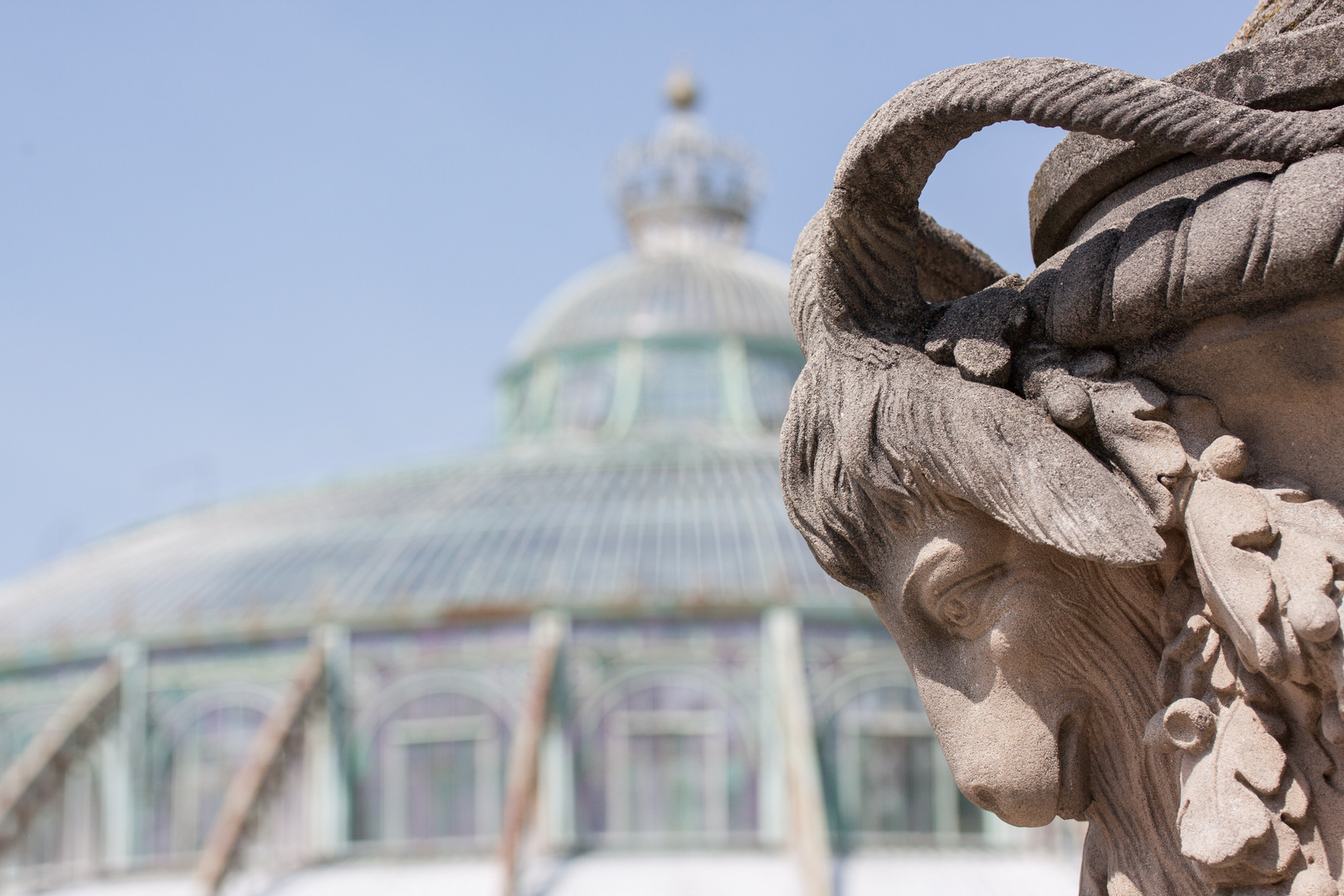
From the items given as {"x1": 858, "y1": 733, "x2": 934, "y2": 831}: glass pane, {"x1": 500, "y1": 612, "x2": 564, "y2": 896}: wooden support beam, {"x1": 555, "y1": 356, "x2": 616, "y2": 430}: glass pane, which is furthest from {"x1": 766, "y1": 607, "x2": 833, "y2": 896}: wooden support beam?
{"x1": 555, "y1": 356, "x2": 616, "y2": 430}: glass pane

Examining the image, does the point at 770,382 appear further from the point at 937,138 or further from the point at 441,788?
the point at 937,138

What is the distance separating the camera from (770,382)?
30578 mm

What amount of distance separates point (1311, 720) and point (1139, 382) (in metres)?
0.56

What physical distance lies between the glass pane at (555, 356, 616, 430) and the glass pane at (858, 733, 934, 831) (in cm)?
1131

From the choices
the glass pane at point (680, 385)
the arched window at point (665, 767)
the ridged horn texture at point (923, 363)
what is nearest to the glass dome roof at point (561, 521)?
the glass pane at point (680, 385)

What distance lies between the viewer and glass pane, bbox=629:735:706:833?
19953 mm

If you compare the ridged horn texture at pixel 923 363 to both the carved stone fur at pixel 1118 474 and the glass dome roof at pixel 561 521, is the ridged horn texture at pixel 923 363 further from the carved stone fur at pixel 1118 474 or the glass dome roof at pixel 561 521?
the glass dome roof at pixel 561 521

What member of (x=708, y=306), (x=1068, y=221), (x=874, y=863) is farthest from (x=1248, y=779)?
(x=708, y=306)

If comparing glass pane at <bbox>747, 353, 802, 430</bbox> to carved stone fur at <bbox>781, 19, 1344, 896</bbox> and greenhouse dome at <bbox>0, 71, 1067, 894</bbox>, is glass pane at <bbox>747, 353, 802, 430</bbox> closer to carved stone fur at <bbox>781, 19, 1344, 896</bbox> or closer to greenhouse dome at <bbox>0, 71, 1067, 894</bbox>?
greenhouse dome at <bbox>0, 71, 1067, 894</bbox>

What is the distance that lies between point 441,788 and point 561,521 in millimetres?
4104

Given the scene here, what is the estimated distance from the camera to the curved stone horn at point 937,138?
2396 mm

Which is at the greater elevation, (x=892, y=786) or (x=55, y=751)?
(x=55, y=751)

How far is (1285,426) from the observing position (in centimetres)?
245

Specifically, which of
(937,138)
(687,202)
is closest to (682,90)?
(687,202)
